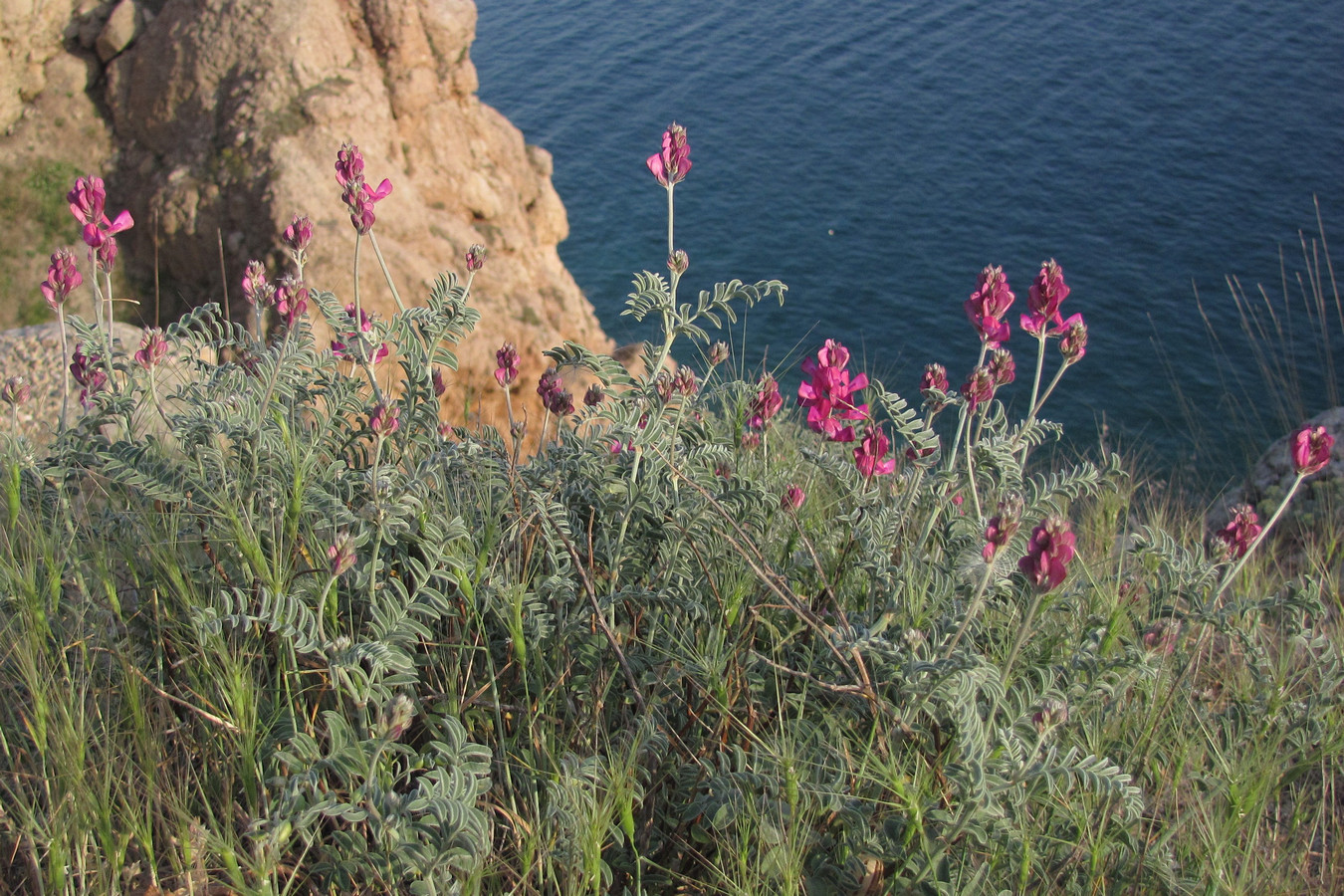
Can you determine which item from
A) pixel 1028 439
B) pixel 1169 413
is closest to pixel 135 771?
pixel 1028 439

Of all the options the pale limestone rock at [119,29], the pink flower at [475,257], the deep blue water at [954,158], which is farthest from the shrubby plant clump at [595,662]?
the deep blue water at [954,158]

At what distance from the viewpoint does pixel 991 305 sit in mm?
2428

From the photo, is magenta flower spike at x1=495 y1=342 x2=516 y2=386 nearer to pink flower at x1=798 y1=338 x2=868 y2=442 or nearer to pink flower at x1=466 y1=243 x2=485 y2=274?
pink flower at x1=466 y1=243 x2=485 y2=274

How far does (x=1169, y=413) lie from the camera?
1650 centimetres

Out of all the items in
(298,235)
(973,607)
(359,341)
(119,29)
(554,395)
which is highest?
(119,29)

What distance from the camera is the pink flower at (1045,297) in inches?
96.4

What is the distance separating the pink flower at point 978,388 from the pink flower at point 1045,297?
25cm

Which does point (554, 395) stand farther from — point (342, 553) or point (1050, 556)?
point (1050, 556)

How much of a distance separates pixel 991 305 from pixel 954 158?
2276cm

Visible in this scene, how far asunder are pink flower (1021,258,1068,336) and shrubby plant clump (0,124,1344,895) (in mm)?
12

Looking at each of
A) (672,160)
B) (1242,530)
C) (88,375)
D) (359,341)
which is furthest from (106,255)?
(1242,530)

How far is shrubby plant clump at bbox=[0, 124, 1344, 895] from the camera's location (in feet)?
6.14

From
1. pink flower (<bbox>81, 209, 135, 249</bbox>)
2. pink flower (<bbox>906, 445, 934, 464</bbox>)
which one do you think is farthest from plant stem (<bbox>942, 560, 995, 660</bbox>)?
pink flower (<bbox>81, 209, 135, 249</bbox>)

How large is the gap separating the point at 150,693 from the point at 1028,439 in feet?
7.15
